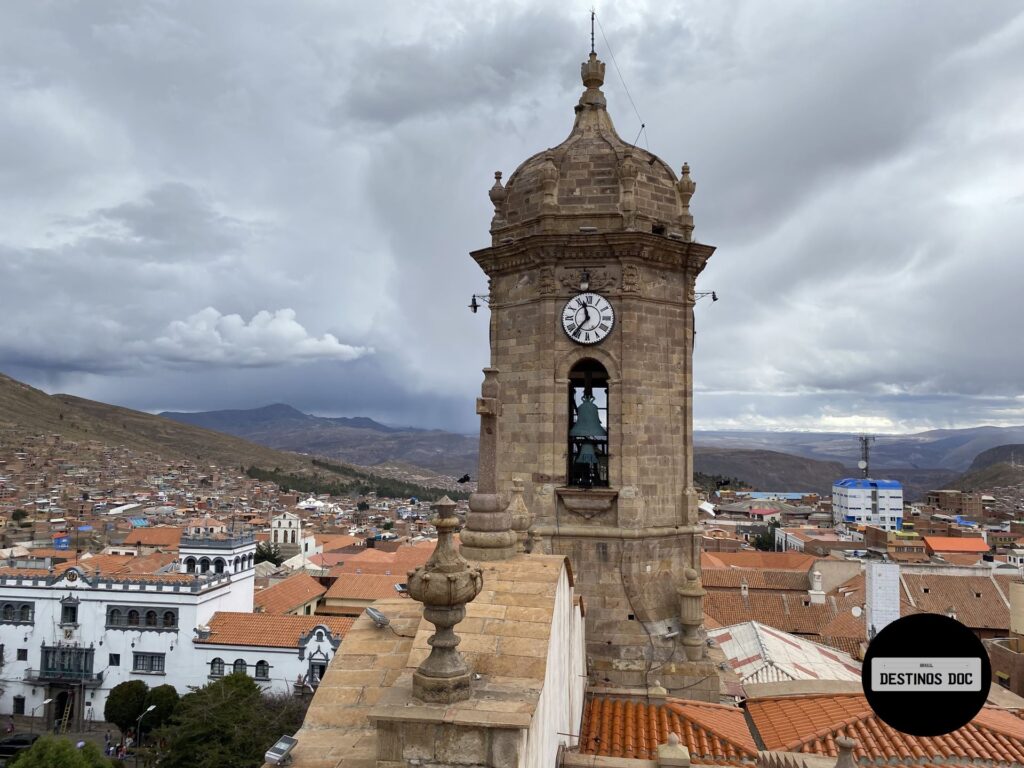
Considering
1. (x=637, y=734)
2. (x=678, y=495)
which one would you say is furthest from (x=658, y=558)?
(x=637, y=734)

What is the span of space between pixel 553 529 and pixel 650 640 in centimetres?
248

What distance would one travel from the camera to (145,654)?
40.0 metres

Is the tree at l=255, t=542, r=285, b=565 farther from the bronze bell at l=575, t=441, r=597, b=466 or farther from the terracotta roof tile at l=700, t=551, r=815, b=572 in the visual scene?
the bronze bell at l=575, t=441, r=597, b=466

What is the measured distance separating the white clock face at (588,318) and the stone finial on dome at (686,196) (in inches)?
90.5

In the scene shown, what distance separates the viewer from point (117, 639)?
4047cm

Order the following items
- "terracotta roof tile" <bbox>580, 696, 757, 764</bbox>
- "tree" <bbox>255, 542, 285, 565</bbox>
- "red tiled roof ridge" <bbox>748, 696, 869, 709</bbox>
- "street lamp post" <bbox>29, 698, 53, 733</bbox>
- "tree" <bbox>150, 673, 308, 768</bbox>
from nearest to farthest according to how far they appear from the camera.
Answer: "terracotta roof tile" <bbox>580, 696, 757, 764</bbox> < "red tiled roof ridge" <bbox>748, 696, 869, 709</bbox> < "tree" <bbox>150, 673, 308, 768</bbox> < "street lamp post" <bbox>29, 698, 53, 733</bbox> < "tree" <bbox>255, 542, 285, 565</bbox>

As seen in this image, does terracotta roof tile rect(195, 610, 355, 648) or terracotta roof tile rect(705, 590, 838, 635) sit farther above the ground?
terracotta roof tile rect(705, 590, 838, 635)

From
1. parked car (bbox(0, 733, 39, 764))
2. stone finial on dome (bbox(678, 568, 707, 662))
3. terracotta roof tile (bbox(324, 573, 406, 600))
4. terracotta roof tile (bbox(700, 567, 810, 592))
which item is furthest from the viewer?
terracotta roof tile (bbox(324, 573, 406, 600))

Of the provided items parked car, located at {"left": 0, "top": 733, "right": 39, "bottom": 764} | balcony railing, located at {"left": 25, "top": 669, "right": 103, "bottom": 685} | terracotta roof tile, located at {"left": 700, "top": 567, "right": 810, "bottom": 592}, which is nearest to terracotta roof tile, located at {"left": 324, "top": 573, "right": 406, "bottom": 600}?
balcony railing, located at {"left": 25, "top": 669, "right": 103, "bottom": 685}

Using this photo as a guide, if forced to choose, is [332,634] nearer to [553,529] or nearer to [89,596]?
[89,596]

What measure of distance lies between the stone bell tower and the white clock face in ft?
0.06

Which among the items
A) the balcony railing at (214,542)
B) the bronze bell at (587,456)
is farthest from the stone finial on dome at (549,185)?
the balcony railing at (214,542)

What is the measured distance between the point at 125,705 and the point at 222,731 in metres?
12.7

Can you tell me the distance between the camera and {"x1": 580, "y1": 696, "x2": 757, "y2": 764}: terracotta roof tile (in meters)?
9.43
